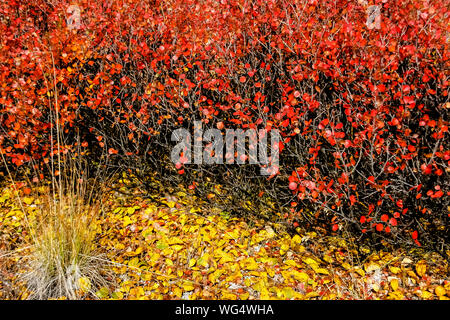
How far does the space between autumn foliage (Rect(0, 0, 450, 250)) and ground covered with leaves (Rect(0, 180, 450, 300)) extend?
10.0 inches

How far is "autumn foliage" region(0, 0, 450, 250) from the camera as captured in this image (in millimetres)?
2496

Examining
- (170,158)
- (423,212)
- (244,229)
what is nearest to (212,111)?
(170,158)

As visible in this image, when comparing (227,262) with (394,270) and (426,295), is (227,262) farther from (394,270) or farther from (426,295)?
(426,295)

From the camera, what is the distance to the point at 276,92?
10.5 feet

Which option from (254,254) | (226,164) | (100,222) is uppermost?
(226,164)

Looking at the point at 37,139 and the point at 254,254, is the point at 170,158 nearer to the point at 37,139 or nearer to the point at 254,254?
the point at 254,254

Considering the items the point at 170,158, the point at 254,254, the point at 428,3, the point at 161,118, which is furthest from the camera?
the point at 170,158

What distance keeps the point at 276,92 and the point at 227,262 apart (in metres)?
1.83

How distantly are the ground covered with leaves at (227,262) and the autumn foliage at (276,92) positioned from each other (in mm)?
254

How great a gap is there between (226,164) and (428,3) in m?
2.36

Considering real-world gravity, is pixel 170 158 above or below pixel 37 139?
below

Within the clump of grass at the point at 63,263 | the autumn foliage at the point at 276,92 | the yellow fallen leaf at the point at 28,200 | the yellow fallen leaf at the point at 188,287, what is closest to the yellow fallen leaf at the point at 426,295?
the autumn foliage at the point at 276,92

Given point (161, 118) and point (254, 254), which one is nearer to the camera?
point (254, 254)

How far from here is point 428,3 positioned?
8.53 ft
